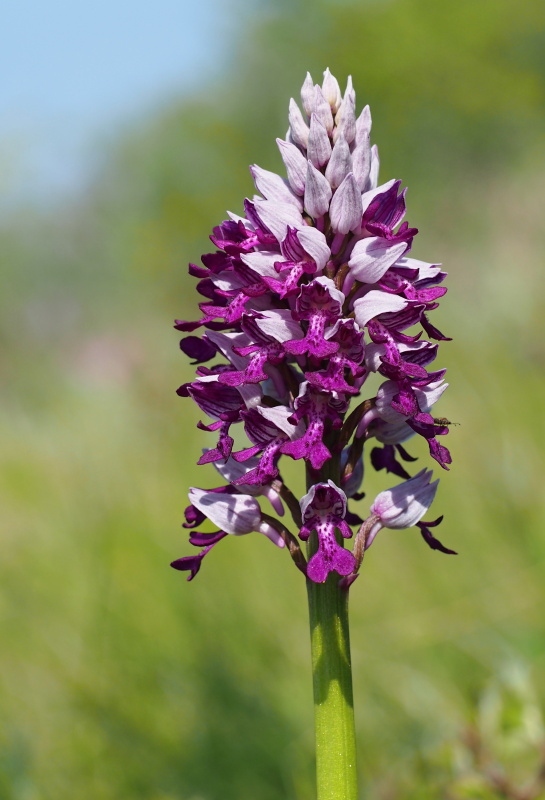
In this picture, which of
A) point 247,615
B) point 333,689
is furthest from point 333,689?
point 247,615

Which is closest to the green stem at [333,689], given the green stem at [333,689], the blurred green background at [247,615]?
the green stem at [333,689]

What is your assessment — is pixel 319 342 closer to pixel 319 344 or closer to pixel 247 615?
pixel 319 344

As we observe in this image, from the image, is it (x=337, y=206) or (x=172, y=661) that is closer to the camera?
(x=337, y=206)

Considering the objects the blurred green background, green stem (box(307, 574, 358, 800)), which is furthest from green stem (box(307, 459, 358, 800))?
the blurred green background

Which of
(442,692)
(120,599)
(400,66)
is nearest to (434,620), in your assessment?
(442,692)

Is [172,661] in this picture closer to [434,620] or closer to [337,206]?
[434,620]

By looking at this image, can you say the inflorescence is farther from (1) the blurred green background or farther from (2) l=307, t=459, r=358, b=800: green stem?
(1) the blurred green background

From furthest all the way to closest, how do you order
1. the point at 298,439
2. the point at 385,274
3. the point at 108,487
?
the point at 108,487 < the point at 385,274 < the point at 298,439

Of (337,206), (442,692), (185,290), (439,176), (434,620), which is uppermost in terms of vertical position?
(439,176)

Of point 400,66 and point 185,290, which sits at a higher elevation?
point 400,66
